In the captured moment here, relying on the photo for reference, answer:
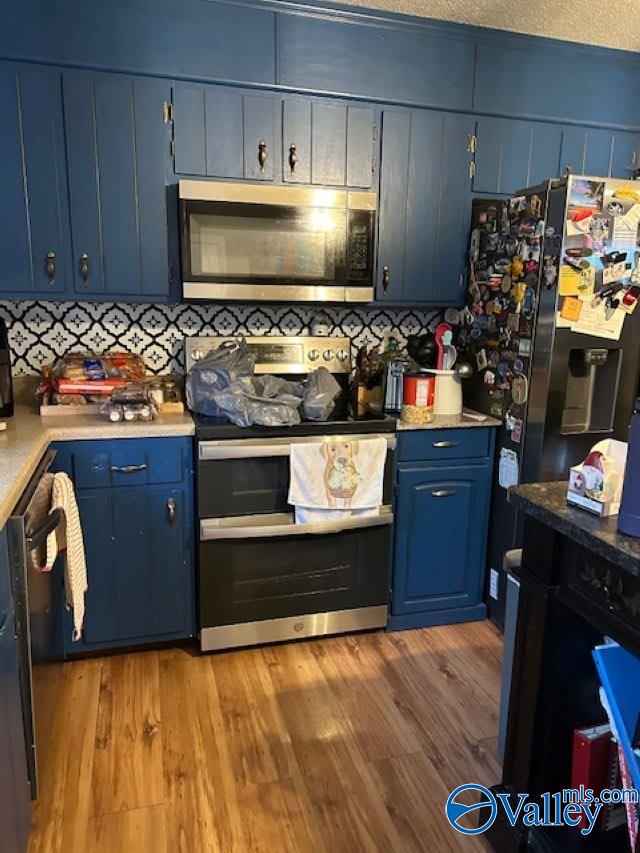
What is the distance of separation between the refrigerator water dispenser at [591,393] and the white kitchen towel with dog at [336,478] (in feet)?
2.47

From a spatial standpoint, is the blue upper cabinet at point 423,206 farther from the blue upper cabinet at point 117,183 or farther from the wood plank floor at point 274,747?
the wood plank floor at point 274,747

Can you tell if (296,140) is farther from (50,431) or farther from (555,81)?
(50,431)

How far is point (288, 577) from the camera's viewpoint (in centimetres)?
247

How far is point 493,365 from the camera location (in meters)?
2.63

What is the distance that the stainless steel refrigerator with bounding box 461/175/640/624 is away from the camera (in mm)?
2219

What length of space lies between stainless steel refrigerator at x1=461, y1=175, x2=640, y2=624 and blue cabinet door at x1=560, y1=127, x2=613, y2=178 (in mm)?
537

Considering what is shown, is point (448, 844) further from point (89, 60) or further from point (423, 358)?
point (89, 60)

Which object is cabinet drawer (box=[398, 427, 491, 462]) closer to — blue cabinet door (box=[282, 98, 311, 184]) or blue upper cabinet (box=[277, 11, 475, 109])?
blue cabinet door (box=[282, 98, 311, 184])

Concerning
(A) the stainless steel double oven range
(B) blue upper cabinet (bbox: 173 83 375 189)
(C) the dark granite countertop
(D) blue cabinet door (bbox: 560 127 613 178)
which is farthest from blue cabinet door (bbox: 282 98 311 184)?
(C) the dark granite countertop

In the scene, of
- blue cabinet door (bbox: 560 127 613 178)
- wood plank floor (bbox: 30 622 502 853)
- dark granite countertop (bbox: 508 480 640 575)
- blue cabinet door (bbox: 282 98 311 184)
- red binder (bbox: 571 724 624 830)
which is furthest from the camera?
blue cabinet door (bbox: 560 127 613 178)

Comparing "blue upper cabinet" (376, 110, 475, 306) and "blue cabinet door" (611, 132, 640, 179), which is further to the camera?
"blue cabinet door" (611, 132, 640, 179)

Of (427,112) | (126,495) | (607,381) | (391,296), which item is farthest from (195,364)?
(607,381)

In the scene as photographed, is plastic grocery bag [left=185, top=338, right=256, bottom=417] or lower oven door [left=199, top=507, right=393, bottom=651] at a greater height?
plastic grocery bag [left=185, top=338, right=256, bottom=417]

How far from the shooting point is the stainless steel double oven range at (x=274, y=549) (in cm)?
231
